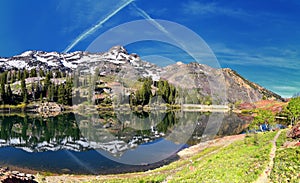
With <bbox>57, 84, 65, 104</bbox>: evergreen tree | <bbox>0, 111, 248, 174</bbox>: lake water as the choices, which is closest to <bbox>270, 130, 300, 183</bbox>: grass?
<bbox>0, 111, 248, 174</bbox>: lake water

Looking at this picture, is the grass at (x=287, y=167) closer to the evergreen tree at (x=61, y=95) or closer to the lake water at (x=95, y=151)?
the lake water at (x=95, y=151)

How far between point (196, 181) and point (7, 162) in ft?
Answer: 89.5

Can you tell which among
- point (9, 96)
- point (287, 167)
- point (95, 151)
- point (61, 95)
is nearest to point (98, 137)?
point (95, 151)

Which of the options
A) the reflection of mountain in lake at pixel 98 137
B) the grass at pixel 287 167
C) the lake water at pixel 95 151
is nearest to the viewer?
the grass at pixel 287 167

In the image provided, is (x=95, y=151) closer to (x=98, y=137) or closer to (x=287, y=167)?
(x=98, y=137)

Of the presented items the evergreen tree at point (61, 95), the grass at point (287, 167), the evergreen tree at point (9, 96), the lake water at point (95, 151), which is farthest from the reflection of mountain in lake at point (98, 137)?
the evergreen tree at point (61, 95)

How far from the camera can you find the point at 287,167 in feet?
55.7

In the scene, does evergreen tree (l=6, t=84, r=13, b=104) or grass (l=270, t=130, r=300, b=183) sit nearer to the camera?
grass (l=270, t=130, r=300, b=183)

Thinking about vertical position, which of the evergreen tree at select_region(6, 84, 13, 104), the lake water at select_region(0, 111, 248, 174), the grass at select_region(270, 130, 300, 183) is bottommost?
the lake water at select_region(0, 111, 248, 174)

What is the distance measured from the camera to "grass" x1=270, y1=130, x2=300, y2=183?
51.3 ft

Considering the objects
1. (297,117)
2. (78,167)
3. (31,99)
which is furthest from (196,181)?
(31,99)

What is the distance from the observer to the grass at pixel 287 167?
51.3 feet

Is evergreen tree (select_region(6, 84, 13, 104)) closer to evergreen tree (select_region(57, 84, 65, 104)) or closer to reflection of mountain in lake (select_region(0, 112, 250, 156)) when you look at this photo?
evergreen tree (select_region(57, 84, 65, 104))

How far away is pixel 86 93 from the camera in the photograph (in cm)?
12306
